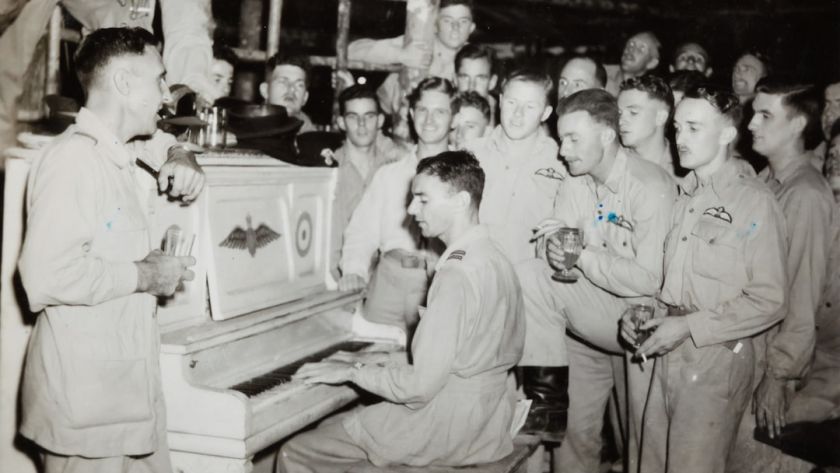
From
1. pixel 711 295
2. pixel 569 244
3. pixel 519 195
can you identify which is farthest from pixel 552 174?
pixel 711 295

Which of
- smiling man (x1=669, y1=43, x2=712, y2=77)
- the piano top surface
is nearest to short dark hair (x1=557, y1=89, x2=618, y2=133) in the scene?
the piano top surface

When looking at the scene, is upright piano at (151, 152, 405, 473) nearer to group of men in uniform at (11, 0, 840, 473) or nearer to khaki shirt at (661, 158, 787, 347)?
group of men in uniform at (11, 0, 840, 473)

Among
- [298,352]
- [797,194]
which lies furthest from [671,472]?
[298,352]

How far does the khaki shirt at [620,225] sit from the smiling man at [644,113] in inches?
14.0

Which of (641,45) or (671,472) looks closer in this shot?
(671,472)

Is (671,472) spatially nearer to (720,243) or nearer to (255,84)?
(720,243)

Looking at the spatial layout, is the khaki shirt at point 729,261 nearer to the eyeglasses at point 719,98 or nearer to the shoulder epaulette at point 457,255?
the eyeglasses at point 719,98

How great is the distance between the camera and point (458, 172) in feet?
10.2

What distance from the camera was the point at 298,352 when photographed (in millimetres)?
3855

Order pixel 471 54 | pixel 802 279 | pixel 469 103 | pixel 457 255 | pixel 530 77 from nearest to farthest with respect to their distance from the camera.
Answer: pixel 457 255 < pixel 802 279 < pixel 530 77 < pixel 469 103 < pixel 471 54

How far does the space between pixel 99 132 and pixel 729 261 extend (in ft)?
9.60

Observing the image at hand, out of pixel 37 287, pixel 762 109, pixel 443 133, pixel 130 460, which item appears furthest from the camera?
pixel 443 133

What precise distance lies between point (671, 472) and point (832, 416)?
4.15 feet

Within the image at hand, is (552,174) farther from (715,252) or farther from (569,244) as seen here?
(715,252)
